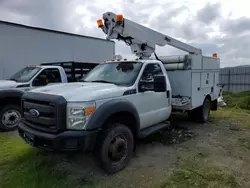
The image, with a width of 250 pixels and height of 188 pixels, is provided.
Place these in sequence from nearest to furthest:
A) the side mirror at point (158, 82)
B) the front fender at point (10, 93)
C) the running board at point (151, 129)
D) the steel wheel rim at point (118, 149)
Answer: the steel wheel rim at point (118, 149), the side mirror at point (158, 82), the running board at point (151, 129), the front fender at point (10, 93)

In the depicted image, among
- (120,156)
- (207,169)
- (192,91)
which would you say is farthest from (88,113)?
(192,91)

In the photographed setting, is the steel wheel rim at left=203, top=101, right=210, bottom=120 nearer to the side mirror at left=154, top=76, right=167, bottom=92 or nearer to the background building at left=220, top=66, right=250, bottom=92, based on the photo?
the side mirror at left=154, top=76, right=167, bottom=92

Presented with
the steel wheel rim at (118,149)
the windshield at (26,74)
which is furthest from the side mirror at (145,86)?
the windshield at (26,74)

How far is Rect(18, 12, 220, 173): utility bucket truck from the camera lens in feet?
10.4

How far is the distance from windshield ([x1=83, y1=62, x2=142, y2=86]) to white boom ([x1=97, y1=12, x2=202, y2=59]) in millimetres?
962

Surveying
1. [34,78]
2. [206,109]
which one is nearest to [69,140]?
[34,78]

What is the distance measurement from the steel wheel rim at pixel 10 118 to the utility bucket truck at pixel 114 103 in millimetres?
2894

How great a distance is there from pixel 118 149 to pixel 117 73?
63.5 inches

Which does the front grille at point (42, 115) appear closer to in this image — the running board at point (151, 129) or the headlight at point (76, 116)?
the headlight at point (76, 116)

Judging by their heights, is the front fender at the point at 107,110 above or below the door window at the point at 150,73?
below

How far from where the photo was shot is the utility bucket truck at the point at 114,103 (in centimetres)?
316

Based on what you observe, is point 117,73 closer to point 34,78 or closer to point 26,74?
point 34,78

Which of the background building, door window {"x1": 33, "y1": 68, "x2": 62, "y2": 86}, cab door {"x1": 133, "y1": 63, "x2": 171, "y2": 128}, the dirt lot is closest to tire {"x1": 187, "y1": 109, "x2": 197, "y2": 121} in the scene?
the dirt lot

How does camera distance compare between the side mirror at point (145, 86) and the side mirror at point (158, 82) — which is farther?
the side mirror at point (145, 86)
